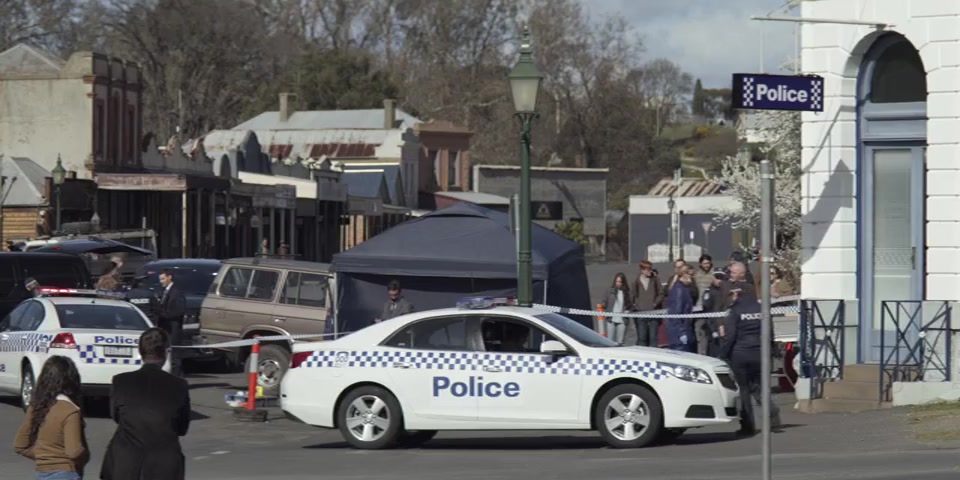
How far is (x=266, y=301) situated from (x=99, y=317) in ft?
13.0

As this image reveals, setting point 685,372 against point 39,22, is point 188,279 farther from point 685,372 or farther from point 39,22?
point 39,22

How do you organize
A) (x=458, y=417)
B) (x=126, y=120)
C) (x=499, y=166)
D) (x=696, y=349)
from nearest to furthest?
(x=458, y=417), (x=696, y=349), (x=126, y=120), (x=499, y=166)

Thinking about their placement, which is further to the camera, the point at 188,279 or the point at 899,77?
the point at 188,279

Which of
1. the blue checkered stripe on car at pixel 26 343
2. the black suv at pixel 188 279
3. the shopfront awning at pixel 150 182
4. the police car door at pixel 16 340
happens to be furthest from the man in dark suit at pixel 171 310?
the shopfront awning at pixel 150 182

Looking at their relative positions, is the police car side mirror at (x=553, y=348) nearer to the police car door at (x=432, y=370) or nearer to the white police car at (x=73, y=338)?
the police car door at (x=432, y=370)

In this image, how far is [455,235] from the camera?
2347 cm

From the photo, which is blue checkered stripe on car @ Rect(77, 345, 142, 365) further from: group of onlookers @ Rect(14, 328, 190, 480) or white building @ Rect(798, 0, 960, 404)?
group of onlookers @ Rect(14, 328, 190, 480)

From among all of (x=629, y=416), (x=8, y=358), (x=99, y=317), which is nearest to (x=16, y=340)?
(x=8, y=358)

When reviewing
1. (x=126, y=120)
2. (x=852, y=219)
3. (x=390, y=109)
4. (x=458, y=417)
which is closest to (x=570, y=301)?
(x=852, y=219)

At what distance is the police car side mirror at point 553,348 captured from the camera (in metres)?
16.3

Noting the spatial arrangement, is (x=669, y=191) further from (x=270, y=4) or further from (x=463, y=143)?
(x=270, y=4)

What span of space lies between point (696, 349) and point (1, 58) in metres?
37.8

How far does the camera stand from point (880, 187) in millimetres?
19625

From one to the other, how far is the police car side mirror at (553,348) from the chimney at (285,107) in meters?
69.0
